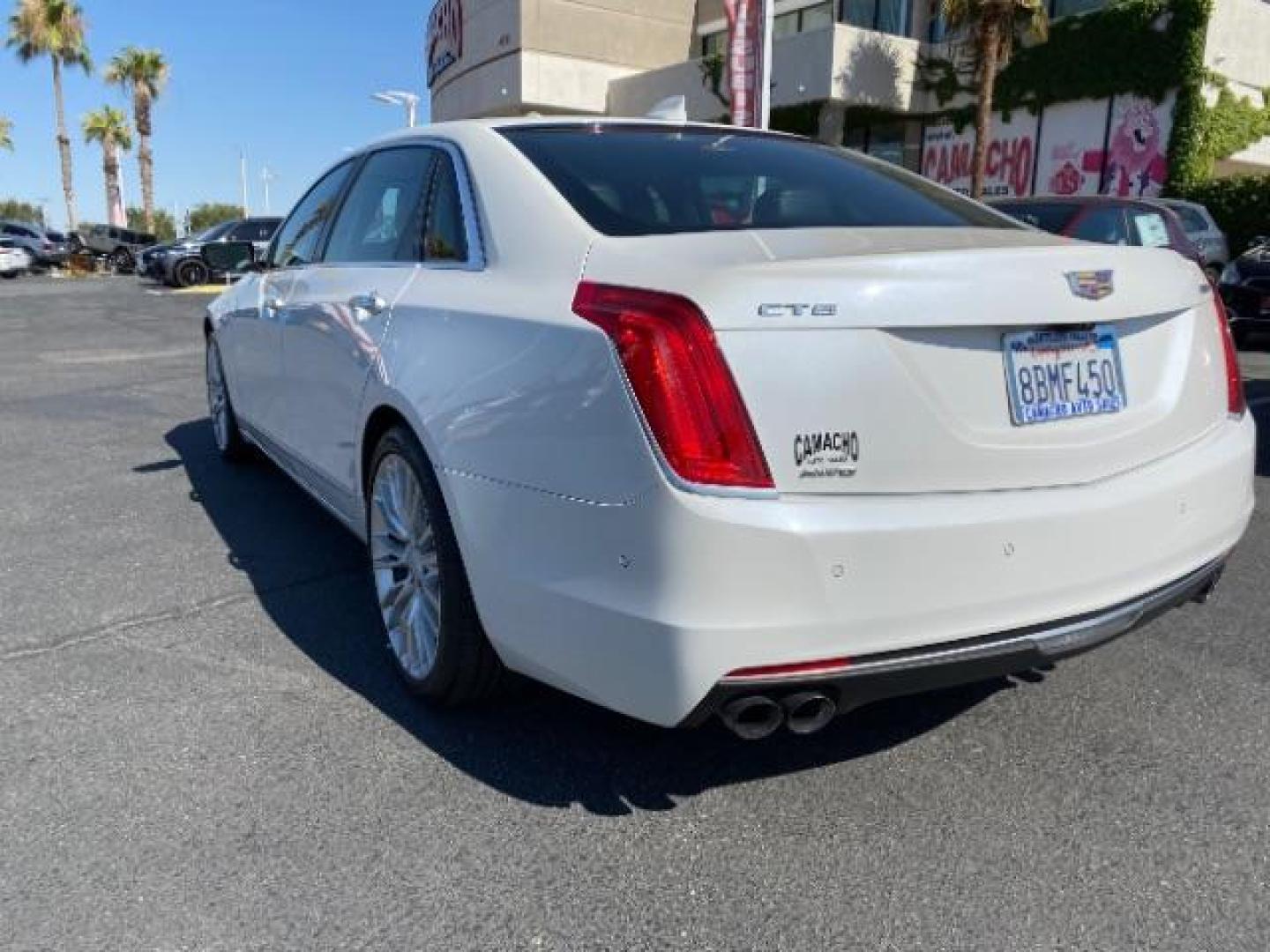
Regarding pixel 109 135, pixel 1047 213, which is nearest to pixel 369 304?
pixel 1047 213

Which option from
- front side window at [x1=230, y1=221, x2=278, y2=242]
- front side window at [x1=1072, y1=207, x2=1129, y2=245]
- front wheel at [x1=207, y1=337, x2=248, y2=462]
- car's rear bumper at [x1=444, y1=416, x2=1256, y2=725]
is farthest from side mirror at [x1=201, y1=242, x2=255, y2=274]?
front side window at [x1=230, y1=221, x2=278, y2=242]

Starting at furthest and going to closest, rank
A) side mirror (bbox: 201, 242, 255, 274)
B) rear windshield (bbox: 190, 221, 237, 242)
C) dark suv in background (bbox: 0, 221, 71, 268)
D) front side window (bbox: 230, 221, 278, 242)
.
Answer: dark suv in background (bbox: 0, 221, 71, 268), rear windshield (bbox: 190, 221, 237, 242), front side window (bbox: 230, 221, 278, 242), side mirror (bbox: 201, 242, 255, 274)

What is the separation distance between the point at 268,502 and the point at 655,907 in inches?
139

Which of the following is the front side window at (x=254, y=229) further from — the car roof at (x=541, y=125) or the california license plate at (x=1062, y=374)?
the california license plate at (x=1062, y=374)

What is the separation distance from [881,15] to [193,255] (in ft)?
58.0

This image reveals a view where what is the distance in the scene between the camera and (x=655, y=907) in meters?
2.11

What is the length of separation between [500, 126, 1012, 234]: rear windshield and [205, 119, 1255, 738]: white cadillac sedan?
0.8 inches

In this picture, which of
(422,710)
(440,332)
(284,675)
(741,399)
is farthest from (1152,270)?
(284,675)

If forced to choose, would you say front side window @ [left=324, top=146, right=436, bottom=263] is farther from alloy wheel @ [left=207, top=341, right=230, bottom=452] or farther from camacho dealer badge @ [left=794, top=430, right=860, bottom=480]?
alloy wheel @ [left=207, top=341, right=230, bottom=452]

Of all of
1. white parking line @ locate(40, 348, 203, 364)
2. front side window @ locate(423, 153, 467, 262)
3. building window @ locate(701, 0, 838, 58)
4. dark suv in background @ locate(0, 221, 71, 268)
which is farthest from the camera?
dark suv in background @ locate(0, 221, 71, 268)

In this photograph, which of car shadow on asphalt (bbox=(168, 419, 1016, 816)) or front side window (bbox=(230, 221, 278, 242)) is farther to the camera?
front side window (bbox=(230, 221, 278, 242))

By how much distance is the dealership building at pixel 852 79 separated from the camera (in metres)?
21.5

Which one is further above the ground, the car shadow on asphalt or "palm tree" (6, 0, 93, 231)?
"palm tree" (6, 0, 93, 231)

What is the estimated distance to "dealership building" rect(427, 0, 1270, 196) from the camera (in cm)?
2152
